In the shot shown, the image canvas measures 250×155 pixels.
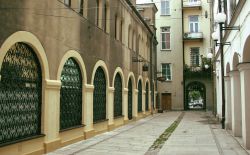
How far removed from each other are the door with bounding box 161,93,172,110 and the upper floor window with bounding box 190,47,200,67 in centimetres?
454

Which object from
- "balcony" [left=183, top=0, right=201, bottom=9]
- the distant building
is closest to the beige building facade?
the distant building

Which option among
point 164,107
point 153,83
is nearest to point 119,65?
point 153,83

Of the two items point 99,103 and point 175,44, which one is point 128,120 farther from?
point 175,44

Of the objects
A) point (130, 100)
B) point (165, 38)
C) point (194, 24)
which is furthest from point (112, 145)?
point (194, 24)

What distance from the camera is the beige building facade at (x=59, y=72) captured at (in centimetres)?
896

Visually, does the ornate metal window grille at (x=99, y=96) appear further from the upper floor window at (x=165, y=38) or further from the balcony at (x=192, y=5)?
the balcony at (x=192, y=5)

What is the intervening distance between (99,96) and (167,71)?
24392mm

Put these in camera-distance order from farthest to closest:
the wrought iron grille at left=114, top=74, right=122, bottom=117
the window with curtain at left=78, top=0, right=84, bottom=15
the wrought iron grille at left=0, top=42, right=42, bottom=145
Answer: the wrought iron grille at left=114, top=74, right=122, bottom=117
the window with curtain at left=78, top=0, right=84, bottom=15
the wrought iron grille at left=0, top=42, right=42, bottom=145

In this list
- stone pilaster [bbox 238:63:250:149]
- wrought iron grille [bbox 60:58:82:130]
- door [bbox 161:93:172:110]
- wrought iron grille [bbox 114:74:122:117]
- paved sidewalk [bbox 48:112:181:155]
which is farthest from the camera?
door [bbox 161:93:172:110]

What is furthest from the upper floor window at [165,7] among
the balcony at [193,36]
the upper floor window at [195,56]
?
the upper floor window at [195,56]

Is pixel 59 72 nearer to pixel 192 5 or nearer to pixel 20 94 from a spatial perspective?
pixel 20 94

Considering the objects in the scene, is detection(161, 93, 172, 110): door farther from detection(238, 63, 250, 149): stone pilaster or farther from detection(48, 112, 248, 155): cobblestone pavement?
detection(238, 63, 250, 149): stone pilaster

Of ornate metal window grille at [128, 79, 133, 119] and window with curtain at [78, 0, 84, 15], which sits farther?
ornate metal window grille at [128, 79, 133, 119]

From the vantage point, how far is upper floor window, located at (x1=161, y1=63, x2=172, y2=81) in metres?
39.7
